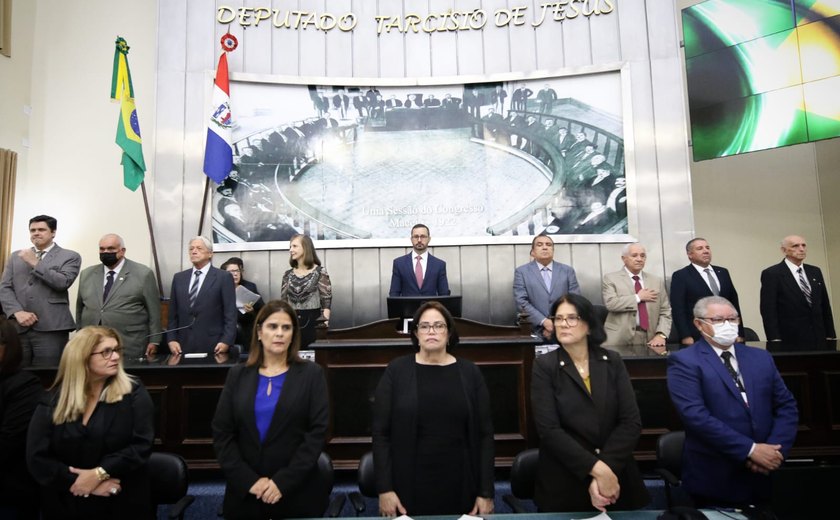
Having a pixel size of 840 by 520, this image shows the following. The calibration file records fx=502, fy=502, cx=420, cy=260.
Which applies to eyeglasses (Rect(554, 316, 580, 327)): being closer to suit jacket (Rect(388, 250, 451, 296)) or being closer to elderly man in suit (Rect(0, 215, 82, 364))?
suit jacket (Rect(388, 250, 451, 296))

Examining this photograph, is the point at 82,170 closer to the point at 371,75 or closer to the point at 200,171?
the point at 200,171

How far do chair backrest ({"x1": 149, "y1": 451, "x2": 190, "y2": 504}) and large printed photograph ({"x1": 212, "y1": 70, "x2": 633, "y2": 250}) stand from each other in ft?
11.0

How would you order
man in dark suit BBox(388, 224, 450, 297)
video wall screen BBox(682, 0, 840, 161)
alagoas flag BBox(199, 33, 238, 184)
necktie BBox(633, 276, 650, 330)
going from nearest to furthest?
1. necktie BBox(633, 276, 650, 330)
2. man in dark suit BBox(388, 224, 450, 297)
3. video wall screen BBox(682, 0, 840, 161)
4. alagoas flag BBox(199, 33, 238, 184)

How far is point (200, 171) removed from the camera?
5309 millimetres

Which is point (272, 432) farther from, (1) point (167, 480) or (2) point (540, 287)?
(2) point (540, 287)

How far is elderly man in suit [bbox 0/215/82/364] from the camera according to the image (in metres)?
3.67

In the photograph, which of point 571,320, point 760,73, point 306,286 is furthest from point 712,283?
point 306,286

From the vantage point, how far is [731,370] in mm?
2172

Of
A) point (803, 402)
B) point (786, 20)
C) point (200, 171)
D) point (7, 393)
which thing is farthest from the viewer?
point (200, 171)

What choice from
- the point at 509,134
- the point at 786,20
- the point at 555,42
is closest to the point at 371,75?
the point at 509,134

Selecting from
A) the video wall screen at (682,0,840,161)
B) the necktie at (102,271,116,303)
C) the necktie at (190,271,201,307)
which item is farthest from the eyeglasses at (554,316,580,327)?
the video wall screen at (682,0,840,161)

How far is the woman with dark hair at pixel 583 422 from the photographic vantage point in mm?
1882

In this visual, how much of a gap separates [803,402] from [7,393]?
4056 millimetres

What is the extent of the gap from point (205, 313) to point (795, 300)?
4597 mm
